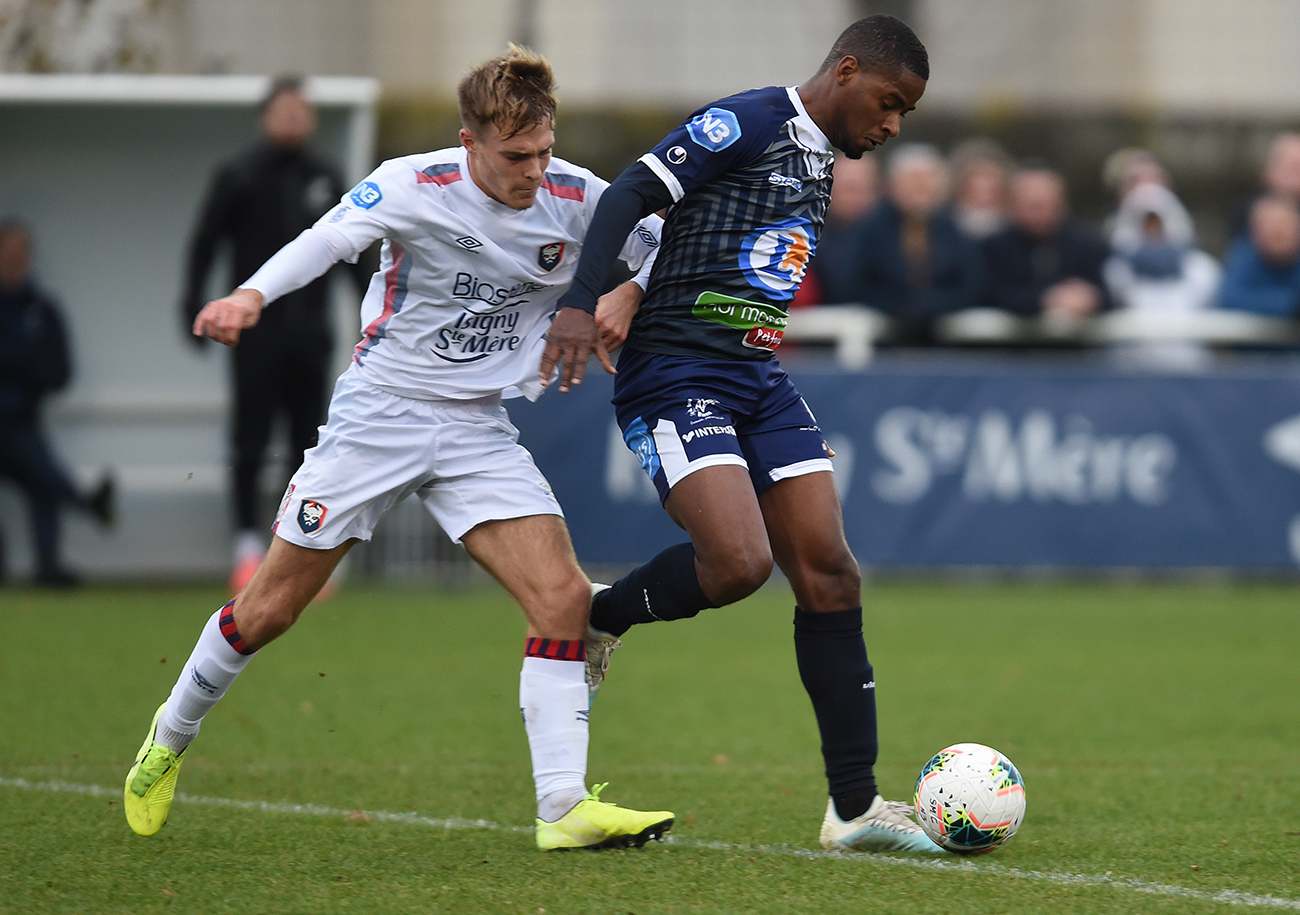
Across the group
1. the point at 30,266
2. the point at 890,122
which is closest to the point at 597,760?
the point at 890,122

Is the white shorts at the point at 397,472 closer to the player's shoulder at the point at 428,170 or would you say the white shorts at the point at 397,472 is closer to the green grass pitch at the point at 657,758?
the player's shoulder at the point at 428,170

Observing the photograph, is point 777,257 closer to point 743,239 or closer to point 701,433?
point 743,239

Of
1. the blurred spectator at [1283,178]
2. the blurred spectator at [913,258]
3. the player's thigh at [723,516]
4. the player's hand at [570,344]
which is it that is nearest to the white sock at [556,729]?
the player's thigh at [723,516]

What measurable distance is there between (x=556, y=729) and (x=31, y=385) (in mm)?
7691

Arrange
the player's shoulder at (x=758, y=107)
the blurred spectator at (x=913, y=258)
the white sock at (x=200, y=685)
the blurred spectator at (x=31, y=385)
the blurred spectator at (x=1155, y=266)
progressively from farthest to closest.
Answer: the blurred spectator at (x=1155, y=266), the blurred spectator at (x=913, y=258), the blurred spectator at (x=31, y=385), the white sock at (x=200, y=685), the player's shoulder at (x=758, y=107)

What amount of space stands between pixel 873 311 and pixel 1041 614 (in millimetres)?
2510

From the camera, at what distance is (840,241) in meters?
12.0

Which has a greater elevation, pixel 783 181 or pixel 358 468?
pixel 783 181

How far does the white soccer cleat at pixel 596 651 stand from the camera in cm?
498

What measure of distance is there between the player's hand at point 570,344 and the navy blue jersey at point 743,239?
0.36 meters

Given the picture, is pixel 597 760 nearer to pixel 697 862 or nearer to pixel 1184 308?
pixel 697 862

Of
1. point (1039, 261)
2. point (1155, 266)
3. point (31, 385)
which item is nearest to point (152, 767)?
point (31, 385)

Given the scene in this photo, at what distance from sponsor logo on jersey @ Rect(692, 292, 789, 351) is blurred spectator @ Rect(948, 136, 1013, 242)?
7.79 metres

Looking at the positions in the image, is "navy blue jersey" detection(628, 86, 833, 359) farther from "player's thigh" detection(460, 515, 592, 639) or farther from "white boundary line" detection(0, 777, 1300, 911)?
"white boundary line" detection(0, 777, 1300, 911)
